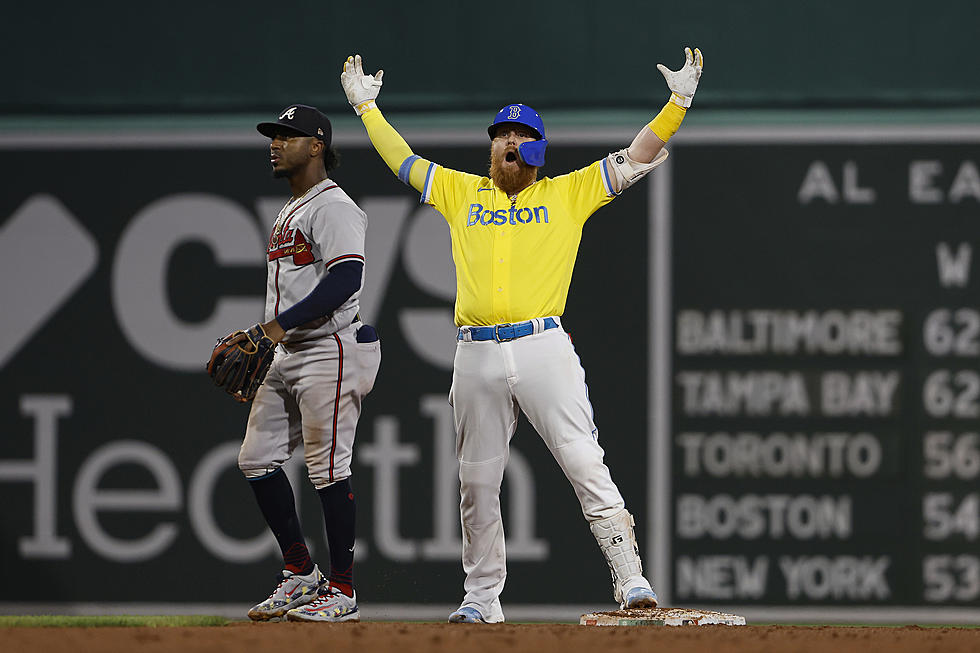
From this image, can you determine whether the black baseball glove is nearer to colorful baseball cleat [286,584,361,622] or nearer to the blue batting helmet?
colorful baseball cleat [286,584,361,622]

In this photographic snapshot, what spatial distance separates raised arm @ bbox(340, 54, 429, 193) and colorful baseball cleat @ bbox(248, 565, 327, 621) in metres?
1.50

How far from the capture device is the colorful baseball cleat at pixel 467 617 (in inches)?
184

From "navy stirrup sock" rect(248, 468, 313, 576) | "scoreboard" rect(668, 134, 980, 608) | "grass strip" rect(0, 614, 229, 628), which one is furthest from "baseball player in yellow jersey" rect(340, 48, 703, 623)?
"scoreboard" rect(668, 134, 980, 608)

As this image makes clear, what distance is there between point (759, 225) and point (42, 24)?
144 inches

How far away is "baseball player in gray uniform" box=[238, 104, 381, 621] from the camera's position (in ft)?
15.4

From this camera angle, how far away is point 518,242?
475 centimetres

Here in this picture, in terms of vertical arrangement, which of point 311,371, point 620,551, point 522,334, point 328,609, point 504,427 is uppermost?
point 522,334

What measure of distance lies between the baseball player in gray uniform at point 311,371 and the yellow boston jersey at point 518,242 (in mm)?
391

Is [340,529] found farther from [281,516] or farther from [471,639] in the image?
[471,639]

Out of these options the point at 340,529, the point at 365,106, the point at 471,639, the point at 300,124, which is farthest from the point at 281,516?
the point at 365,106

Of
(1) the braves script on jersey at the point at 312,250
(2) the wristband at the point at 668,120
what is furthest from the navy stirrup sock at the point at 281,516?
(2) the wristband at the point at 668,120

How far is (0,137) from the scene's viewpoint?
21.5 feet

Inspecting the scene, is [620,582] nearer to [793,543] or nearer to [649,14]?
[793,543]

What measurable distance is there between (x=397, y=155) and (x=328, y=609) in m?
1.69
